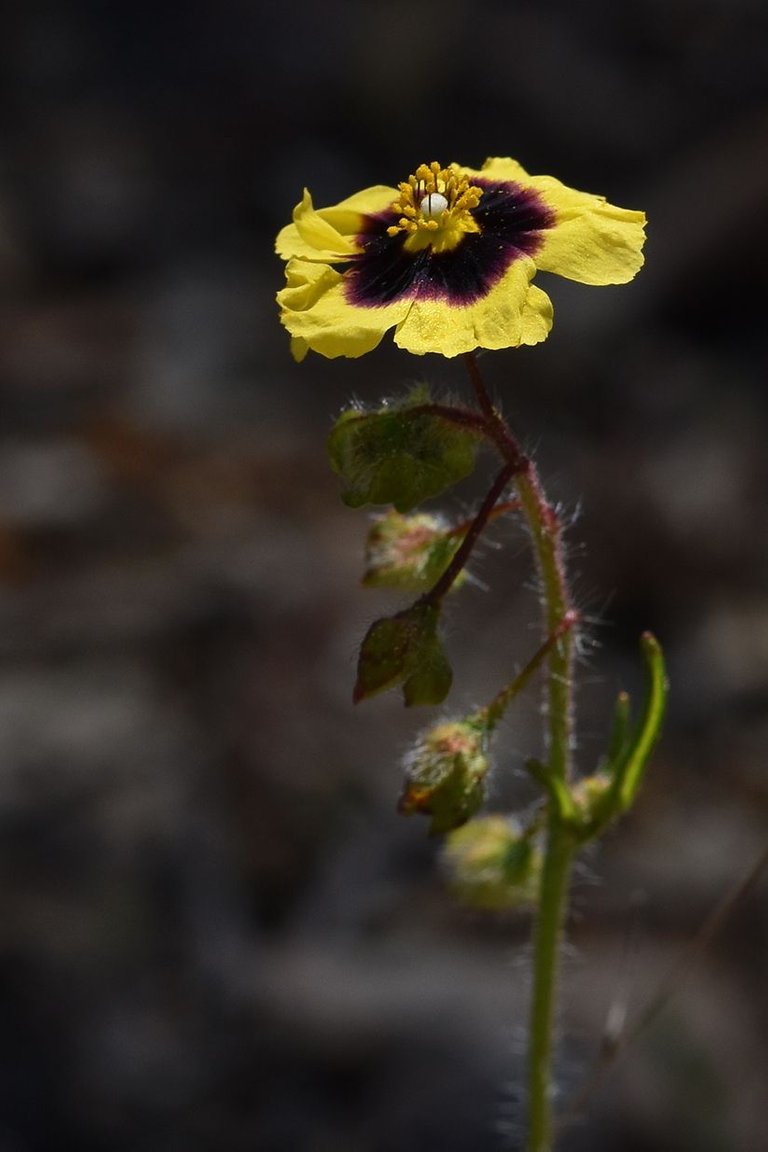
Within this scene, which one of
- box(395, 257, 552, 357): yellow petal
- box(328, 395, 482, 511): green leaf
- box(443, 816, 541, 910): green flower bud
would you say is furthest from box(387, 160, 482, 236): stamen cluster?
box(443, 816, 541, 910): green flower bud

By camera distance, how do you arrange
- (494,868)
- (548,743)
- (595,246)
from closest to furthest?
(595,246), (548,743), (494,868)

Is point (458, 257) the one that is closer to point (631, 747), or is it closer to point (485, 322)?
point (485, 322)

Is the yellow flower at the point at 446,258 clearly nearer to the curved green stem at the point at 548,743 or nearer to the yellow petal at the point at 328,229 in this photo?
the yellow petal at the point at 328,229

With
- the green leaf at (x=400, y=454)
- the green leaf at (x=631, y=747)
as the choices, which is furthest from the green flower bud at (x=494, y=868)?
the green leaf at (x=400, y=454)

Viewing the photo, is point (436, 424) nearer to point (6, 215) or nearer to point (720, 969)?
point (720, 969)

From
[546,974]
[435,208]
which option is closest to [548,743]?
[546,974]

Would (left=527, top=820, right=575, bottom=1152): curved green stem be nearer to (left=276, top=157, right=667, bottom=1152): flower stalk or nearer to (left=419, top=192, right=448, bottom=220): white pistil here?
(left=276, top=157, right=667, bottom=1152): flower stalk
